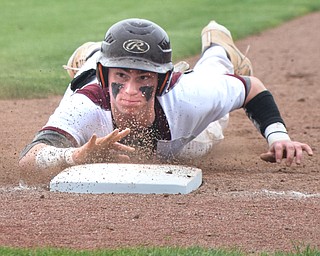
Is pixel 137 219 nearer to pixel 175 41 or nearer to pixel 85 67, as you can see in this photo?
pixel 85 67

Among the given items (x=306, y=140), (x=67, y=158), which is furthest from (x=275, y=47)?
(x=67, y=158)

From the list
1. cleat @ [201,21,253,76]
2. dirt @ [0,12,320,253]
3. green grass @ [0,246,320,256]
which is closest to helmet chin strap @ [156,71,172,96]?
dirt @ [0,12,320,253]

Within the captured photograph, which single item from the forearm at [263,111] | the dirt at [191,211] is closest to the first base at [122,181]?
the dirt at [191,211]

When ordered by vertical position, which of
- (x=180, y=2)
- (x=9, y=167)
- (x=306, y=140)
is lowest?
(x=180, y=2)

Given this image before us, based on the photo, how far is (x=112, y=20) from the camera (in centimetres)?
1366

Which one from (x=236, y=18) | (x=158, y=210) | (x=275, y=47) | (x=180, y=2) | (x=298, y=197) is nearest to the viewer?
(x=158, y=210)

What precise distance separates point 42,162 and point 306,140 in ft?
8.96

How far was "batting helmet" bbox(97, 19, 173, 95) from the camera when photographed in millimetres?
5719

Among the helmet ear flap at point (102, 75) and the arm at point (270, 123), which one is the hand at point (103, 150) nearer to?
the helmet ear flap at point (102, 75)

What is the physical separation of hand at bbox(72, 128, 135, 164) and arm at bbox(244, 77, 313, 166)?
0.87 m

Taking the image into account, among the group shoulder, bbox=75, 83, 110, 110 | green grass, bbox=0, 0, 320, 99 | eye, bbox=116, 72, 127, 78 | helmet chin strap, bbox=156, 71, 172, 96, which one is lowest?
green grass, bbox=0, 0, 320, 99

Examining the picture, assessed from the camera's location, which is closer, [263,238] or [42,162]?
[263,238]

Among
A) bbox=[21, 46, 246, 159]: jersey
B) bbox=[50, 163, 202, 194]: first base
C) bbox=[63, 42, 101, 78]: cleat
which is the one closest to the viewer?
bbox=[50, 163, 202, 194]: first base

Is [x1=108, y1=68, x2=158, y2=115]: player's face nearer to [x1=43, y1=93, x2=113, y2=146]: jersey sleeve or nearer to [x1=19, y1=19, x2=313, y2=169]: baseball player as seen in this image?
[x1=19, y1=19, x2=313, y2=169]: baseball player
